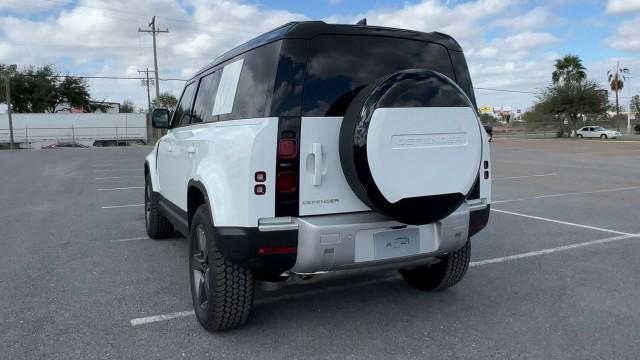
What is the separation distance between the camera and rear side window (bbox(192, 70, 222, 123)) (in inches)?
161

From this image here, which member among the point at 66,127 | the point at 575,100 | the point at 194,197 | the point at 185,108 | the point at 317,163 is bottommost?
the point at 194,197

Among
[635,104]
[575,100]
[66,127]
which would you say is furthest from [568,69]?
[66,127]

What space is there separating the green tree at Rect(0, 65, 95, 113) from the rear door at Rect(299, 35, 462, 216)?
65194 mm

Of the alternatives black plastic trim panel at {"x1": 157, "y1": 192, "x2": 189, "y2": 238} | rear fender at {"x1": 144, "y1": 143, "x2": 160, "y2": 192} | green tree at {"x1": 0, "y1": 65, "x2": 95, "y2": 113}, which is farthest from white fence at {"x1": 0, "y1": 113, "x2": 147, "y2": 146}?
black plastic trim panel at {"x1": 157, "y1": 192, "x2": 189, "y2": 238}

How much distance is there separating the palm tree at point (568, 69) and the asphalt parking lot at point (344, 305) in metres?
59.6

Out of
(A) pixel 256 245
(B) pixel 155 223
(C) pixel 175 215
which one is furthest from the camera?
(B) pixel 155 223

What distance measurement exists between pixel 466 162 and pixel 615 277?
2439 millimetres

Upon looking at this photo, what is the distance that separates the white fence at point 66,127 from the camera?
46094mm

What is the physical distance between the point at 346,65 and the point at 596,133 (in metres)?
53.9

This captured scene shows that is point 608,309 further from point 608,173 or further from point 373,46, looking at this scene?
point 608,173

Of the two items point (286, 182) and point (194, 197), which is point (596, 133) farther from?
point (286, 182)

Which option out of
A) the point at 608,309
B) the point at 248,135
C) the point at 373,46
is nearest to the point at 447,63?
the point at 373,46

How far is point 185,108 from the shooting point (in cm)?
512

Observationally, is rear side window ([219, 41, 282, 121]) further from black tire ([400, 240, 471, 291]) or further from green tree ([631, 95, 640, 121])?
green tree ([631, 95, 640, 121])
